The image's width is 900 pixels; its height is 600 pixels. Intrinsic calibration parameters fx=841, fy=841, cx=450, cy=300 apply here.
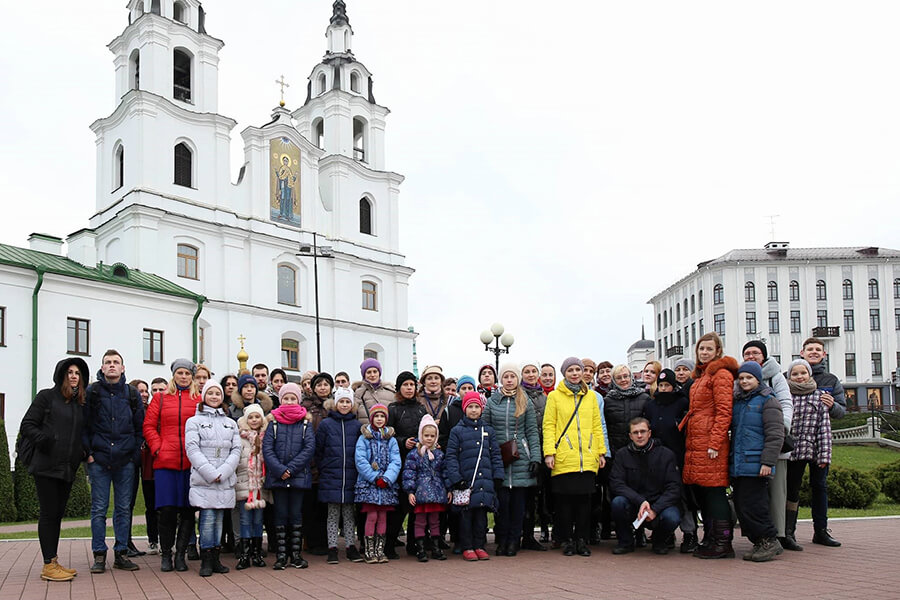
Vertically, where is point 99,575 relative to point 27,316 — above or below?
below

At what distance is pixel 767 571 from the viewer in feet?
23.4

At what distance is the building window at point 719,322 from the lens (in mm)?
66625

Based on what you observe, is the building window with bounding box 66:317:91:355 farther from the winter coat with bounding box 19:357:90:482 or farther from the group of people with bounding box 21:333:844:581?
the winter coat with bounding box 19:357:90:482

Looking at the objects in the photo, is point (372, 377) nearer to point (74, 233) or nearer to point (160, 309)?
point (160, 309)

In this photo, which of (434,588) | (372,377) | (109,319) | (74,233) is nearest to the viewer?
(434,588)

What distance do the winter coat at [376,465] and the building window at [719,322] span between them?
62.1 metres

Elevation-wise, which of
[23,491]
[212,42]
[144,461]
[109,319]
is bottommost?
[23,491]

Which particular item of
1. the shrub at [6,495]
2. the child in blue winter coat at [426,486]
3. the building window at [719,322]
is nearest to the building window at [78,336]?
the shrub at [6,495]

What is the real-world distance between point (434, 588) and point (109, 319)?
80.5 feet

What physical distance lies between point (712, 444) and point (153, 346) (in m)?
25.2

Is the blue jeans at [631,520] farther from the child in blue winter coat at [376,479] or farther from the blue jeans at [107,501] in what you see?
the blue jeans at [107,501]

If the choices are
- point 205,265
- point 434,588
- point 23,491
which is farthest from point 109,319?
point 434,588

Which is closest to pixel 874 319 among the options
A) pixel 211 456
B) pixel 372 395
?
pixel 372 395

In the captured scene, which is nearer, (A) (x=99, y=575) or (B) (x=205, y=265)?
(A) (x=99, y=575)
